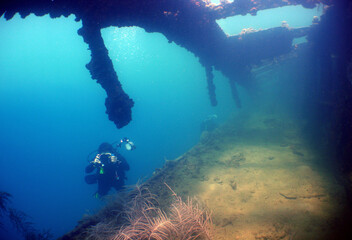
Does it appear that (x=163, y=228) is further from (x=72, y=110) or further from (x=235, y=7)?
(x=72, y=110)

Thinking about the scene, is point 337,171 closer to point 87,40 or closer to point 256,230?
point 256,230

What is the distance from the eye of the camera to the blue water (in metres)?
58.5

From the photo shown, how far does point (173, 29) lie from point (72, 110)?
112 m

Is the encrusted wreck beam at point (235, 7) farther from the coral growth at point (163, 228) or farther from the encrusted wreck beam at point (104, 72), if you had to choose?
the coral growth at point (163, 228)

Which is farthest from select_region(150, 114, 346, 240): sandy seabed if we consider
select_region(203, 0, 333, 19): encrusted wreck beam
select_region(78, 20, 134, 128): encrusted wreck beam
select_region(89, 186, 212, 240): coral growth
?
select_region(203, 0, 333, 19): encrusted wreck beam

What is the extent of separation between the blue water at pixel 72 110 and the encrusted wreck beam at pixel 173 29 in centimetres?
4483

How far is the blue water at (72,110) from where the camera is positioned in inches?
2302

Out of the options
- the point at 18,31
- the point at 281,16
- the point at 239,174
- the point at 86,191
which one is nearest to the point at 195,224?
the point at 239,174

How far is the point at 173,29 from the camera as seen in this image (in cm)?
548

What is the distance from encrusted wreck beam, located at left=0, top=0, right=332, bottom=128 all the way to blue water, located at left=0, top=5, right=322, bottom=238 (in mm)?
44828

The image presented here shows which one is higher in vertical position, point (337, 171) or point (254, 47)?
point (254, 47)

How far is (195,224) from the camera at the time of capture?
316 cm

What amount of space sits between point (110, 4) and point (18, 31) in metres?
49.3

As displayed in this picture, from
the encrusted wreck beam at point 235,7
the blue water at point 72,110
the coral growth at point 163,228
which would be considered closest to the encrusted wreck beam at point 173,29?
the encrusted wreck beam at point 235,7
